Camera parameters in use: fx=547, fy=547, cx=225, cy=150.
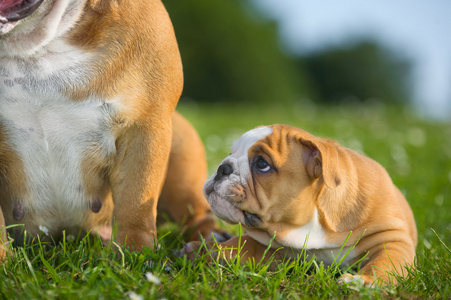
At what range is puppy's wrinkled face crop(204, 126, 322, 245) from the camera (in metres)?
2.42

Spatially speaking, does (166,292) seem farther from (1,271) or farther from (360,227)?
(360,227)

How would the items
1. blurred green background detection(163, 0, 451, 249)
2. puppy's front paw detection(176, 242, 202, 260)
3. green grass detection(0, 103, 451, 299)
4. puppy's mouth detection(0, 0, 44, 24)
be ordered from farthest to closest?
blurred green background detection(163, 0, 451, 249), puppy's front paw detection(176, 242, 202, 260), puppy's mouth detection(0, 0, 44, 24), green grass detection(0, 103, 451, 299)

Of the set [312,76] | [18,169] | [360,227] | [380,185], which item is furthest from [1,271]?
[312,76]

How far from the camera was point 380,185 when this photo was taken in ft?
8.79

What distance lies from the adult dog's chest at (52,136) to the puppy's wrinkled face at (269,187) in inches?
22.0

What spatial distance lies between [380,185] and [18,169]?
1717 mm

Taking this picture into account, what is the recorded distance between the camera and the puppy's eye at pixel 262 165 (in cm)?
244

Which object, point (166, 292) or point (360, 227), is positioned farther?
point (360, 227)

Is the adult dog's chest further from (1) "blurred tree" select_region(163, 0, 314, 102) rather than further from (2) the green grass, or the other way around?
(1) "blurred tree" select_region(163, 0, 314, 102)

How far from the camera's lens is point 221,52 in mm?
15531

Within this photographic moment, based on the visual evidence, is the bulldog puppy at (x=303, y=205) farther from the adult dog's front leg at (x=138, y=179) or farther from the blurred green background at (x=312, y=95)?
the blurred green background at (x=312, y=95)

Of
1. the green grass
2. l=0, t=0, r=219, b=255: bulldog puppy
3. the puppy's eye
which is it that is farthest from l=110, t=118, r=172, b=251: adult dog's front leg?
the puppy's eye

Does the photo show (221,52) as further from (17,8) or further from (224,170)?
(17,8)

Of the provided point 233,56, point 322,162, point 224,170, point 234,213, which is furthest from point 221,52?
point 322,162
